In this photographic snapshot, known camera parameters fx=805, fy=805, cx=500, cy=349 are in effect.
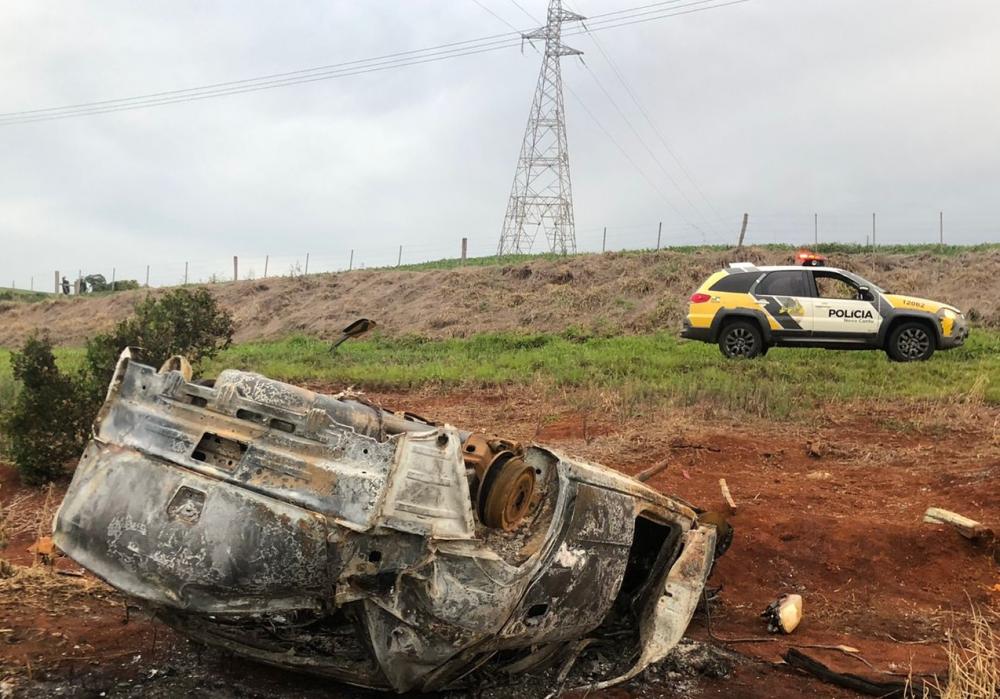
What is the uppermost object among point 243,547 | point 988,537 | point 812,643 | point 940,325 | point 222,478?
point 940,325

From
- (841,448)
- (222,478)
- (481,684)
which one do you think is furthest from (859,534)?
(222,478)

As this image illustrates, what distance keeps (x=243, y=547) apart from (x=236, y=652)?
80 centimetres

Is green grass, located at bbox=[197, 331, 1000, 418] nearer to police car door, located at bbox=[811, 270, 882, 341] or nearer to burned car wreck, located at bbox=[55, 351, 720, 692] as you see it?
police car door, located at bbox=[811, 270, 882, 341]

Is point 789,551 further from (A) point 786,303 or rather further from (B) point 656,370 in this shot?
(A) point 786,303

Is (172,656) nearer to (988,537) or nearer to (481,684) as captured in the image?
(481,684)

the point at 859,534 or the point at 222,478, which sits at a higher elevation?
the point at 222,478

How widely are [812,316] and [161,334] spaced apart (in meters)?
9.91

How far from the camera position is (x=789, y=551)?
5977 mm

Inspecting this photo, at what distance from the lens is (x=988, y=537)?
5.77 metres

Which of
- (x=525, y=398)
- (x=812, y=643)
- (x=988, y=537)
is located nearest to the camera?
(x=812, y=643)

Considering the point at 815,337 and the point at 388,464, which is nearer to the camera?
the point at 388,464

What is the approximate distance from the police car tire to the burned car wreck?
11623 mm

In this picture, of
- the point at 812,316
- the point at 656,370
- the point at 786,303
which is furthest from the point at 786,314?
the point at 656,370

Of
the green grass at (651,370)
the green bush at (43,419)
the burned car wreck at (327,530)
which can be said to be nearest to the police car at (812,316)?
the green grass at (651,370)
